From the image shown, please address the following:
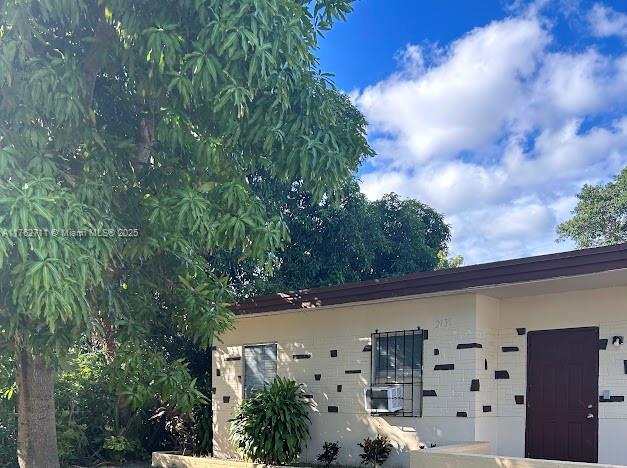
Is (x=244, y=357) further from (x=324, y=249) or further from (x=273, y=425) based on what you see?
(x=324, y=249)

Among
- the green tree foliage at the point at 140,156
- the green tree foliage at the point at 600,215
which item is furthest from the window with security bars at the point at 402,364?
the green tree foliage at the point at 600,215

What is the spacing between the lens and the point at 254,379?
11.6 meters

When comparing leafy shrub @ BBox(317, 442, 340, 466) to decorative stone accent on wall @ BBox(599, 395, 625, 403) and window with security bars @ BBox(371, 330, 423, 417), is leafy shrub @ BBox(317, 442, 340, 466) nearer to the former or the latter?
window with security bars @ BBox(371, 330, 423, 417)

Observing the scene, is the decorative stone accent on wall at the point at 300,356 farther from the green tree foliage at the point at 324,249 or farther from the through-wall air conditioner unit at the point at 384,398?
the green tree foliage at the point at 324,249

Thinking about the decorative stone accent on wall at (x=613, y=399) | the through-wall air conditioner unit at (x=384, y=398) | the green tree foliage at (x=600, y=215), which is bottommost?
the through-wall air conditioner unit at (x=384, y=398)

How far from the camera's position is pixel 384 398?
31.3 ft

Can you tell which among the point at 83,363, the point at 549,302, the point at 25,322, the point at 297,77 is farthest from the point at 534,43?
the point at 83,363

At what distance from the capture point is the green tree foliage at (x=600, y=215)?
24.0 meters

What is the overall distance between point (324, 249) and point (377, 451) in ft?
22.7

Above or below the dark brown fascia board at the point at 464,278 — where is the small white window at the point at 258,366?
below

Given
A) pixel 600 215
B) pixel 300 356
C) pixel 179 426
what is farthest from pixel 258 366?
pixel 600 215

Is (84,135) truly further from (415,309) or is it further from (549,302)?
(549,302)

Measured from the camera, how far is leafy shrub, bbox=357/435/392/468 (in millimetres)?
9297

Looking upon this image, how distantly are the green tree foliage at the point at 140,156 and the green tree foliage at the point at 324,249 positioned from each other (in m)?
7.28
